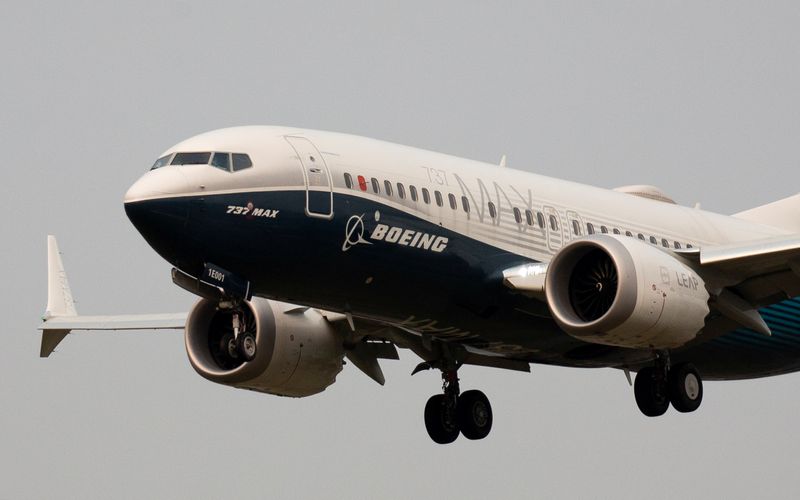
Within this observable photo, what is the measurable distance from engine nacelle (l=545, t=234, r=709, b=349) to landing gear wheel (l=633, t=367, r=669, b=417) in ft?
8.43

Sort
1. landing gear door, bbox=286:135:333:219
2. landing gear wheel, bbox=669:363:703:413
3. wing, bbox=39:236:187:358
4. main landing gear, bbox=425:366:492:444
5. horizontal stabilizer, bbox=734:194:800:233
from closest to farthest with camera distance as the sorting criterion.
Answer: landing gear door, bbox=286:135:333:219, landing gear wheel, bbox=669:363:703:413, main landing gear, bbox=425:366:492:444, wing, bbox=39:236:187:358, horizontal stabilizer, bbox=734:194:800:233

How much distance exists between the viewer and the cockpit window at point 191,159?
30134 mm

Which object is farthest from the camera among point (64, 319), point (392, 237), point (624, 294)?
point (64, 319)

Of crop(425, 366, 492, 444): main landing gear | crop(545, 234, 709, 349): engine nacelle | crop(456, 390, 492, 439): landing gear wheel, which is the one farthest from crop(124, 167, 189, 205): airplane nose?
crop(456, 390, 492, 439): landing gear wheel

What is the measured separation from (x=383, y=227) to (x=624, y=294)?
15.3ft

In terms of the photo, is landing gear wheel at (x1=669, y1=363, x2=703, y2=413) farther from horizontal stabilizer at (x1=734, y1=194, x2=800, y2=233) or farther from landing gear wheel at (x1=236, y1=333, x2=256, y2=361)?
Result: landing gear wheel at (x1=236, y1=333, x2=256, y2=361)

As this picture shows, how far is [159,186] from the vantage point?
29422mm

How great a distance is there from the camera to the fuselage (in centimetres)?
2977

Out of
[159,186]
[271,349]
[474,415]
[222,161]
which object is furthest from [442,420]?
[159,186]

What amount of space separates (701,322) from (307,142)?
27.5 ft

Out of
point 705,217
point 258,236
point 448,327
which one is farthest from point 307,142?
point 705,217

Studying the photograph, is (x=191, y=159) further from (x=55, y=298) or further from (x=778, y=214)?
(x=778, y=214)

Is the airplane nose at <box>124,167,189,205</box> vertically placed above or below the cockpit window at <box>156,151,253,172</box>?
below

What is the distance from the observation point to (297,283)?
101 ft
